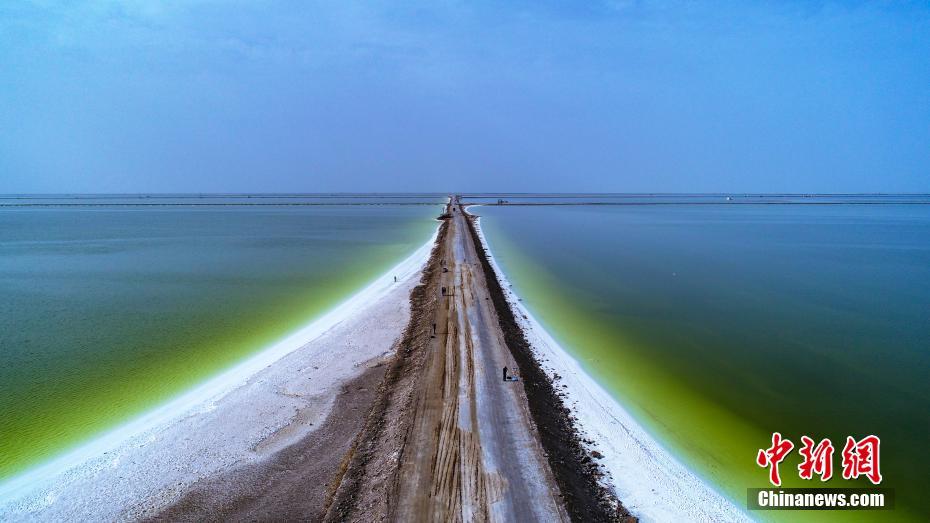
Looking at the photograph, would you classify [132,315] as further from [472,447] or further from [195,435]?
[472,447]

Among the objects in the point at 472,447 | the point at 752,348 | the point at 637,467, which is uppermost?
the point at 472,447

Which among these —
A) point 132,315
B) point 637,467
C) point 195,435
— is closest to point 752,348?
point 637,467

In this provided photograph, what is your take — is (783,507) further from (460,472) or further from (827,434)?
(460,472)

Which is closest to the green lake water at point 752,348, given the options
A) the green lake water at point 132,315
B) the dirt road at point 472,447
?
the dirt road at point 472,447

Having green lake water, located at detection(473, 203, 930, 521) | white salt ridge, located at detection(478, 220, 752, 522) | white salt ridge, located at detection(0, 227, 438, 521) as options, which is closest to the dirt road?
white salt ridge, located at detection(478, 220, 752, 522)

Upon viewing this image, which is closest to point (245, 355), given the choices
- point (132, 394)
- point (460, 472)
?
point (132, 394)

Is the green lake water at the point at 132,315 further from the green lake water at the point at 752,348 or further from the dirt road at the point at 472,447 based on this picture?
the green lake water at the point at 752,348
